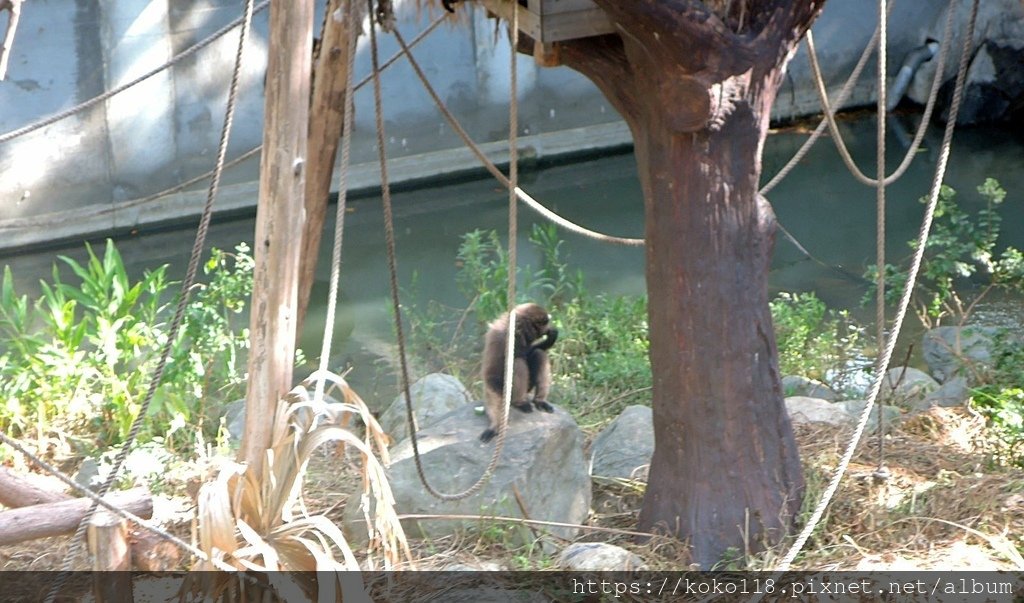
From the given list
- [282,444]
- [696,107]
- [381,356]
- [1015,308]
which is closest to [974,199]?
[1015,308]

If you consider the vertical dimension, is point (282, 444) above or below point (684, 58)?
below

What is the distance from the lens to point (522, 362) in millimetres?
5055

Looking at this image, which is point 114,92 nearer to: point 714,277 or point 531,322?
point 531,322

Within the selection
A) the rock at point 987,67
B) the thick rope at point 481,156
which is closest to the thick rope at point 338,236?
the thick rope at point 481,156

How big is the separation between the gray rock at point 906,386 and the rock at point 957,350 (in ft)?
0.51

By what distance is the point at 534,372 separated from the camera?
5.16 meters

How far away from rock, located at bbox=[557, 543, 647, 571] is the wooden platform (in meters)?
1.87

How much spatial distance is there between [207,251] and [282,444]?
751cm

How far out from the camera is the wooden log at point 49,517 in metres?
3.06

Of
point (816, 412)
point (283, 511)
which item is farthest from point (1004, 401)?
point (283, 511)

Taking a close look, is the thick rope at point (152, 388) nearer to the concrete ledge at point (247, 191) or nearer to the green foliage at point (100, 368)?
the green foliage at point (100, 368)

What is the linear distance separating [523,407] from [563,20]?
72.6 inches

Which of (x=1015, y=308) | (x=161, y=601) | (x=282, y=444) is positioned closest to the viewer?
(x=282, y=444)

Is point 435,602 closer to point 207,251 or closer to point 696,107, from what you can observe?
point 696,107
